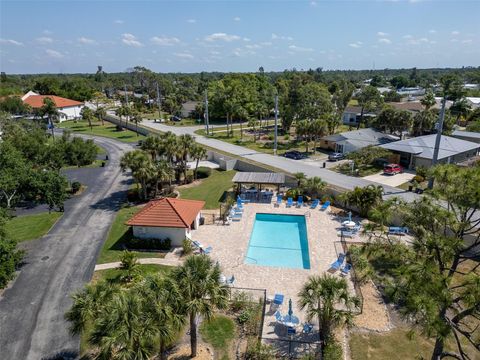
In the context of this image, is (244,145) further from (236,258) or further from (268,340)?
(268,340)

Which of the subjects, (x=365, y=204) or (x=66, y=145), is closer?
(x=365, y=204)

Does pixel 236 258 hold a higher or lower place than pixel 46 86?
lower

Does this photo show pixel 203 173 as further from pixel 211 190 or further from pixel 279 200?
pixel 279 200

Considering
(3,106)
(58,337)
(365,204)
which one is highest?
(3,106)

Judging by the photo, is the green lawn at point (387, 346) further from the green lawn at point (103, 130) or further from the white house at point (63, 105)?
the white house at point (63, 105)

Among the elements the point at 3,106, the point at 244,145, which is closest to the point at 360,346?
the point at 244,145

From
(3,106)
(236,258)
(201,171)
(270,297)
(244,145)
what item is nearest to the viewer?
(270,297)

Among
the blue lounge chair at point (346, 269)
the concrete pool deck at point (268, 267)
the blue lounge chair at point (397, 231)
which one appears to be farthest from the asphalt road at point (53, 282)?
the blue lounge chair at point (397, 231)
